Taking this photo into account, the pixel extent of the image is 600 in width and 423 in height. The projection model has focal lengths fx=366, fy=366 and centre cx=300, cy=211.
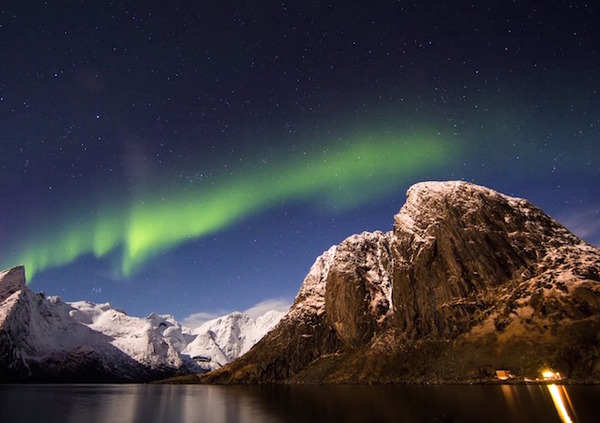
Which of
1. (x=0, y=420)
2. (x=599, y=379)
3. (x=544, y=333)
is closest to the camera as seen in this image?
(x=0, y=420)

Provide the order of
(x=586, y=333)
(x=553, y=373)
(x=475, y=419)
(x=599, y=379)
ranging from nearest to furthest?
(x=475, y=419)
(x=599, y=379)
(x=553, y=373)
(x=586, y=333)

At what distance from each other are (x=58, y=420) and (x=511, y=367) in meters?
174

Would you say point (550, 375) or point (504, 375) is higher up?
point (504, 375)

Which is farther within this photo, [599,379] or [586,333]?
[586,333]

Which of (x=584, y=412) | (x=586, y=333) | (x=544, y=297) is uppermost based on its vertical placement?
(x=544, y=297)

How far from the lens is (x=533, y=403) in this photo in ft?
245

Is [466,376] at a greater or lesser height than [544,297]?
lesser

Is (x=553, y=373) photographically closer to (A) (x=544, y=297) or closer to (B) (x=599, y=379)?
(B) (x=599, y=379)

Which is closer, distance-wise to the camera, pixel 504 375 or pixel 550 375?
pixel 550 375

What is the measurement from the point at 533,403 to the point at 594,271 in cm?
16325

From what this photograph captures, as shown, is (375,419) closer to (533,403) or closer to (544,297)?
(533,403)

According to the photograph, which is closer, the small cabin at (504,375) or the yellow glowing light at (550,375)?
the yellow glowing light at (550,375)

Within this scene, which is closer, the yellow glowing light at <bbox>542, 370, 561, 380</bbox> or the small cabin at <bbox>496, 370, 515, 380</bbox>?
the yellow glowing light at <bbox>542, 370, 561, 380</bbox>

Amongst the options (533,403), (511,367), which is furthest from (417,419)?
(511,367)
